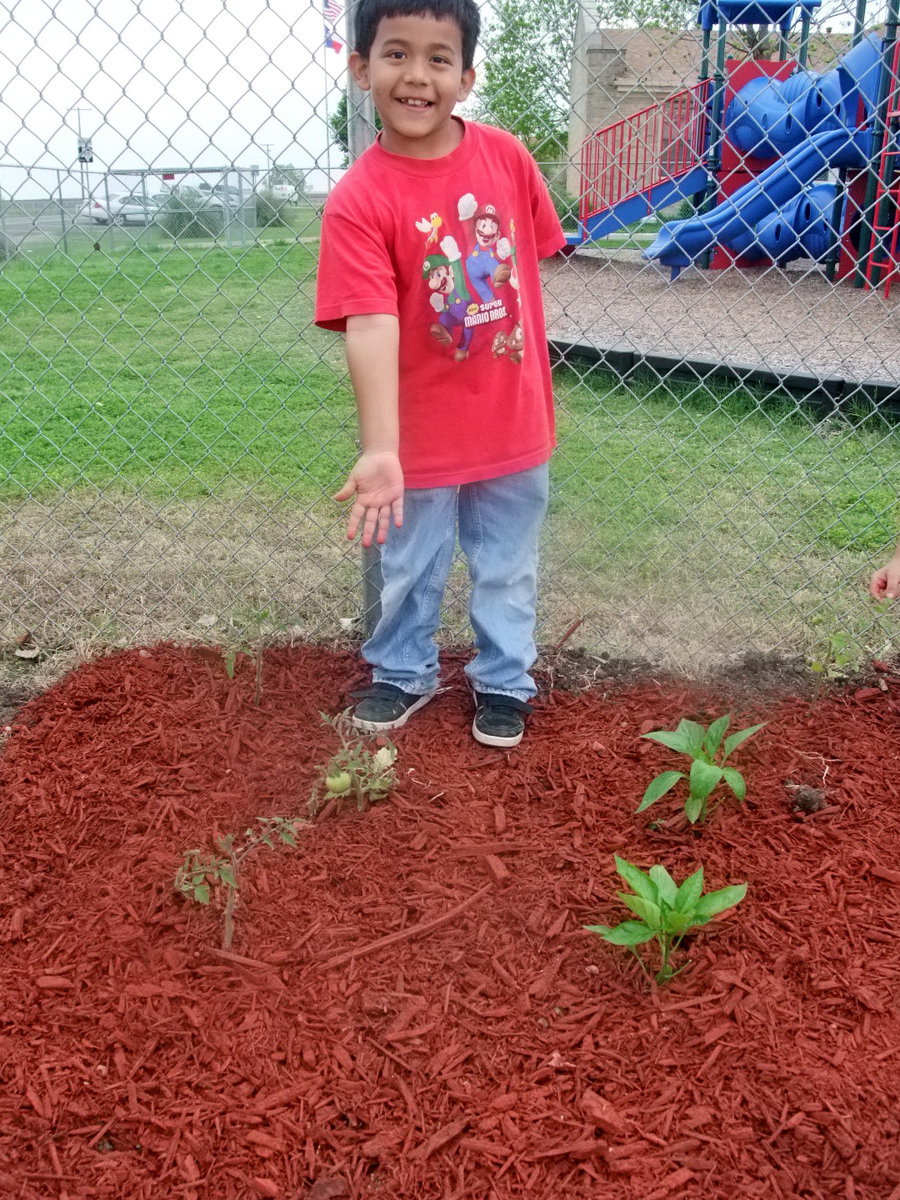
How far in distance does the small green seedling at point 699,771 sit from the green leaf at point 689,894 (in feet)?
1.04

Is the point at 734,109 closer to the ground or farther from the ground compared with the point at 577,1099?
farther from the ground

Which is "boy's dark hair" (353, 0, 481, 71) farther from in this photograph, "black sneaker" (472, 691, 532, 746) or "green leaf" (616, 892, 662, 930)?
"green leaf" (616, 892, 662, 930)

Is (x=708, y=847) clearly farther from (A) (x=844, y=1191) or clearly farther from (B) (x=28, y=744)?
(B) (x=28, y=744)

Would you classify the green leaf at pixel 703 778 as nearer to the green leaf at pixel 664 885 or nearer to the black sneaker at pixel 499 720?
the green leaf at pixel 664 885

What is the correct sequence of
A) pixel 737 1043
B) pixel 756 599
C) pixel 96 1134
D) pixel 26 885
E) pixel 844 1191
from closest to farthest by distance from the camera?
pixel 844 1191
pixel 96 1134
pixel 737 1043
pixel 26 885
pixel 756 599

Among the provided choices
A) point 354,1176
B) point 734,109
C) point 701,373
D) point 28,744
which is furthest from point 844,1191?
point 734,109

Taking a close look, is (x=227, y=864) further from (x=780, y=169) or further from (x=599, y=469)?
(x=780, y=169)

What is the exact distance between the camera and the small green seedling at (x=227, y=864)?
184 centimetres

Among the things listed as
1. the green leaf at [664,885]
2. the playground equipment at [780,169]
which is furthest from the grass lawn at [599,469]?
the playground equipment at [780,169]

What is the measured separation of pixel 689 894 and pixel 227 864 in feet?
2.75

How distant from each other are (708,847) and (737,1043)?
496 mm

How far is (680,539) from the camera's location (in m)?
3.77

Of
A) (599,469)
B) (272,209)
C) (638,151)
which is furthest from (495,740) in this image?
(638,151)

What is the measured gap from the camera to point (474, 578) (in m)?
2.56
